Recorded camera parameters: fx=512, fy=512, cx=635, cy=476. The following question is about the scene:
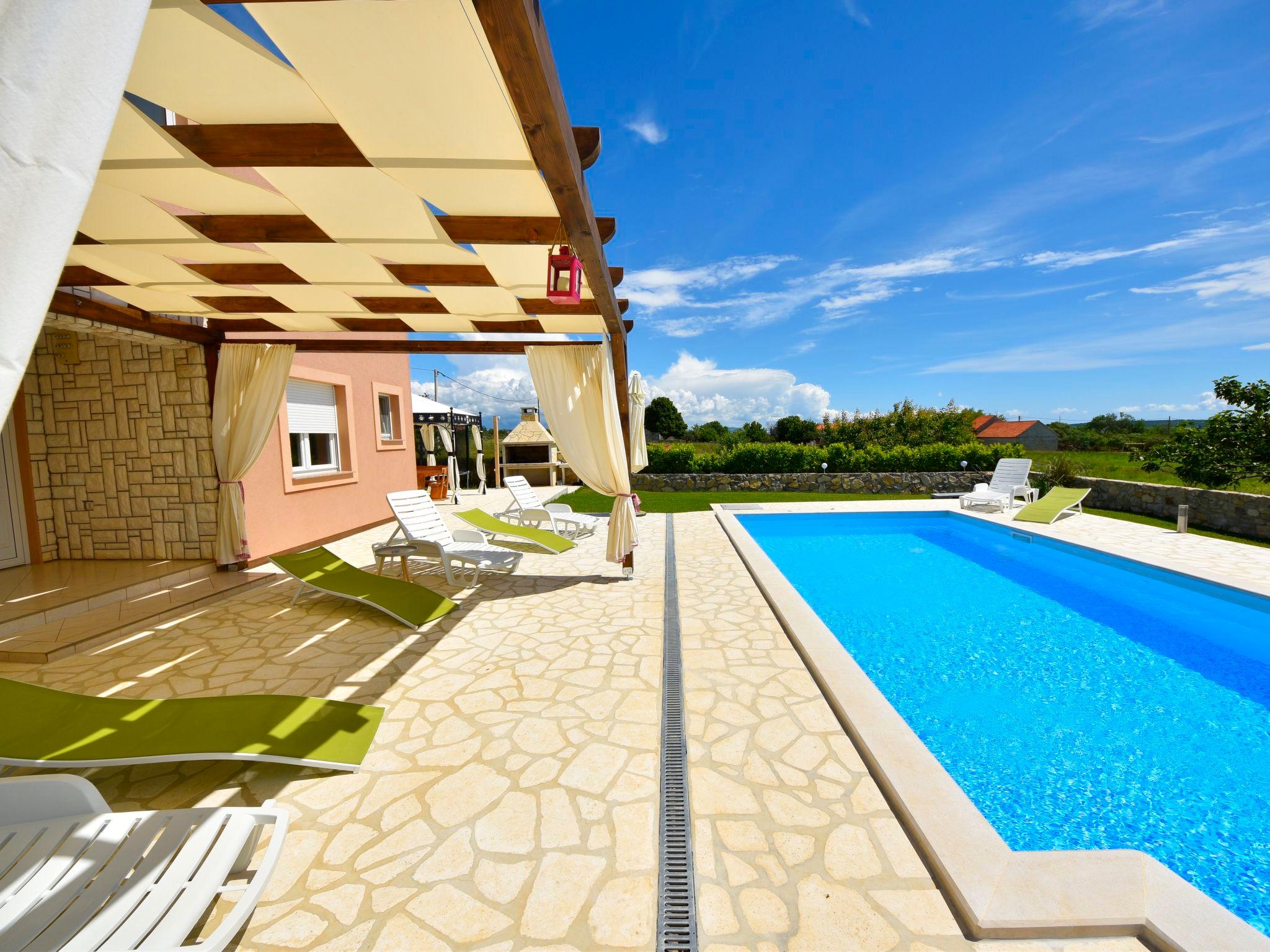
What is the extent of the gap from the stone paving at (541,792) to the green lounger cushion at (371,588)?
201 mm

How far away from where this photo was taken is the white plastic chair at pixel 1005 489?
37.6 ft

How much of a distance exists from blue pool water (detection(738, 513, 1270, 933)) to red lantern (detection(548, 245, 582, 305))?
366cm

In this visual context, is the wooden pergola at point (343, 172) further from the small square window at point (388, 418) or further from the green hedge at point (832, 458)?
the green hedge at point (832, 458)

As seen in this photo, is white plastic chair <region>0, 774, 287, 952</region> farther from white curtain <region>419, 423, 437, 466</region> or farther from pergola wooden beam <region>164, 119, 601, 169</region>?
white curtain <region>419, 423, 437, 466</region>

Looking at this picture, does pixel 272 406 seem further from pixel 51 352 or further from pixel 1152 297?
pixel 1152 297

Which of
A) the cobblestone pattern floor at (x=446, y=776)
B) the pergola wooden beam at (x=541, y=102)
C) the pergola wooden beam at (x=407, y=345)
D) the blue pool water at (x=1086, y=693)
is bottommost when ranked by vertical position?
the blue pool water at (x=1086, y=693)

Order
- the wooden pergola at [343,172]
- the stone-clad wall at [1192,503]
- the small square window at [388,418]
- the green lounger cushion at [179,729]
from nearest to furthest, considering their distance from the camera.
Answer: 1. the wooden pergola at [343,172]
2. the green lounger cushion at [179,729]
3. the stone-clad wall at [1192,503]
4. the small square window at [388,418]

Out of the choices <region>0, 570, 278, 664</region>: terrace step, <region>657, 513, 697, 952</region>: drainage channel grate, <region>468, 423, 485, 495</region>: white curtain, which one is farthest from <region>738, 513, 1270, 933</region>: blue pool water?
<region>468, 423, 485, 495</region>: white curtain

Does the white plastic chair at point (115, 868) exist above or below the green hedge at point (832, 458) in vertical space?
below

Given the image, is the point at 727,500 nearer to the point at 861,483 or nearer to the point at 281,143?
the point at 861,483

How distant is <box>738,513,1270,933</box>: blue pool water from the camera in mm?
2562

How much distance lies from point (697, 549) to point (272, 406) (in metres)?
6.00

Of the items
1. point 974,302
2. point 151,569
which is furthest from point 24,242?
point 974,302

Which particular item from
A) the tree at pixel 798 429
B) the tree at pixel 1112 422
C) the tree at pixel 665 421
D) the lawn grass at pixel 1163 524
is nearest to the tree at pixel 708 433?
the tree at pixel 665 421
